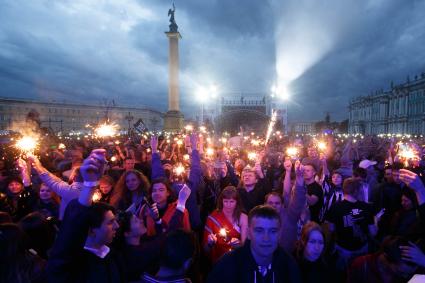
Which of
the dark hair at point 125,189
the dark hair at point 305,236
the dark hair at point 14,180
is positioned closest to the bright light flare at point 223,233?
the dark hair at point 305,236

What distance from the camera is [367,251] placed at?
4.41 meters

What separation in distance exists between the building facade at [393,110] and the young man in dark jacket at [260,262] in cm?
9704

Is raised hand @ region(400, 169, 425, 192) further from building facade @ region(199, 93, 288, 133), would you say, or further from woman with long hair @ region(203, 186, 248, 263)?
building facade @ region(199, 93, 288, 133)

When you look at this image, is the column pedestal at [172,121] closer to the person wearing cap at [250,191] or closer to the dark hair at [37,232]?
the person wearing cap at [250,191]

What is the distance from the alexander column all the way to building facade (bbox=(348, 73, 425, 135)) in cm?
7771

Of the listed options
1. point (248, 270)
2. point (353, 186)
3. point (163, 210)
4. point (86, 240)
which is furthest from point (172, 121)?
point (248, 270)

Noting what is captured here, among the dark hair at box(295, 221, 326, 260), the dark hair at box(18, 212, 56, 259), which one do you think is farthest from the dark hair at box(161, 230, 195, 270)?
the dark hair at box(18, 212, 56, 259)

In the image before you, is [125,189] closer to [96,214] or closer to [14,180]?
[14,180]

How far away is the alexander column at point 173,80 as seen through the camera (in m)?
31.5

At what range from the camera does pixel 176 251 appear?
2482 mm

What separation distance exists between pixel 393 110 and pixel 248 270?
117 meters

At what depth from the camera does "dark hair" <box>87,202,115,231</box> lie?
94.6 inches

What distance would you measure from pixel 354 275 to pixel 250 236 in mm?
1300

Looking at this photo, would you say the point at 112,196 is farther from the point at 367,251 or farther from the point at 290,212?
the point at 367,251
